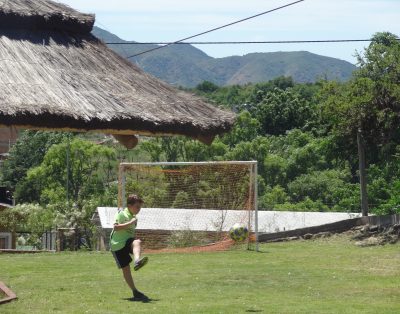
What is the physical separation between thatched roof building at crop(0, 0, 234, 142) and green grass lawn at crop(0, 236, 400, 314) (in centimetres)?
251

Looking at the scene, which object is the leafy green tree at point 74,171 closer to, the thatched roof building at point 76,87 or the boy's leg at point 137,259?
the boy's leg at point 137,259

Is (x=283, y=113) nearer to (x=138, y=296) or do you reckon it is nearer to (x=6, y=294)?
(x=6, y=294)

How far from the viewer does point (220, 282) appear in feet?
48.1

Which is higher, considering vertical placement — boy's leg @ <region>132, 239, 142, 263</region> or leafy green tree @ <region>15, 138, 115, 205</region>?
boy's leg @ <region>132, 239, 142, 263</region>

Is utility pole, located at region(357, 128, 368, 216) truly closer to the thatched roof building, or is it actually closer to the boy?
the boy

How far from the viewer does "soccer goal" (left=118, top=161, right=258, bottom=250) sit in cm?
2197

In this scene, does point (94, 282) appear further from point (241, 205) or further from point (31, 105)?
point (241, 205)

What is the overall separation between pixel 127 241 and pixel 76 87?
325cm

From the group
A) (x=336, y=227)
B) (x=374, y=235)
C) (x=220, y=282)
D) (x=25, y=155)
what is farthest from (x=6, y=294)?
(x=25, y=155)

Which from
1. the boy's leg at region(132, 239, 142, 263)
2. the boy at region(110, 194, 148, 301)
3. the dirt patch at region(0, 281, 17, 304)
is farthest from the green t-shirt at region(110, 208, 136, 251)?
the dirt patch at region(0, 281, 17, 304)

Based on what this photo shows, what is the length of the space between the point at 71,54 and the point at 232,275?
5.46 meters

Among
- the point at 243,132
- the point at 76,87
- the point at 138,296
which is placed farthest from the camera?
the point at 243,132

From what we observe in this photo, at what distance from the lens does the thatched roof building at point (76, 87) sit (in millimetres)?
10000

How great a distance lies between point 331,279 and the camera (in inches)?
591
